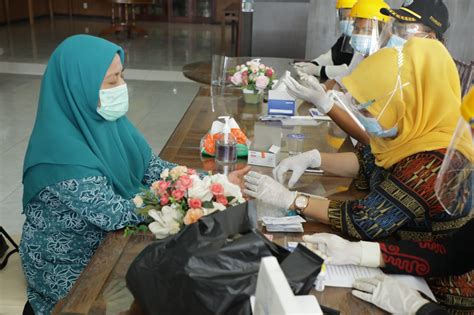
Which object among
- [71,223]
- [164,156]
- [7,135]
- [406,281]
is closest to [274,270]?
[406,281]

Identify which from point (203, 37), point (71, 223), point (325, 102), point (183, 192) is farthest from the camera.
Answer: point (203, 37)

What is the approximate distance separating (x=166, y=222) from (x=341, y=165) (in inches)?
37.9

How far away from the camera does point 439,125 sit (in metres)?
1.43

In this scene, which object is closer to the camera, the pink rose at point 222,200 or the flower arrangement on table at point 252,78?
the pink rose at point 222,200

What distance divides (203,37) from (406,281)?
9.91 m

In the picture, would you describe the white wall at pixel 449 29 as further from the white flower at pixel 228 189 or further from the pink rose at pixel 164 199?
the pink rose at pixel 164 199

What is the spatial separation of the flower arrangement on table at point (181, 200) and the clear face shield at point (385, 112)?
20.1 inches

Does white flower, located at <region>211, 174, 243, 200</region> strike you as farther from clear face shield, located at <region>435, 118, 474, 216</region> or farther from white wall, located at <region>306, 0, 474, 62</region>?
white wall, located at <region>306, 0, 474, 62</region>

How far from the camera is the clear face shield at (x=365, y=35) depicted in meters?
3.02

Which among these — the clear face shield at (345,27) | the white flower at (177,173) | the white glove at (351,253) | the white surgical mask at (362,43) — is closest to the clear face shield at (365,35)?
the white surgical mask at (362,43)

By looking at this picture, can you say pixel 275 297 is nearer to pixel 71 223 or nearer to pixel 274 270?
pixel 274 270

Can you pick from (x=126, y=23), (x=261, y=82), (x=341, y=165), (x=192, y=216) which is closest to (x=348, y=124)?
(x=341, y=165)

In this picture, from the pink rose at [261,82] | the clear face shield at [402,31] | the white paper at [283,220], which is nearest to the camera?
the white paper at [283,220]

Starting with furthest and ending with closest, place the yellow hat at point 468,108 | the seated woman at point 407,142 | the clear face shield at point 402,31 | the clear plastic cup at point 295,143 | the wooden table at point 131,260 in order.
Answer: the clear face shield at point 402,31, the clear plastic cup at point 295,143, the seated woman at point 407,142, the wooden table at point 131,260, the yellow hat at point 468,108
